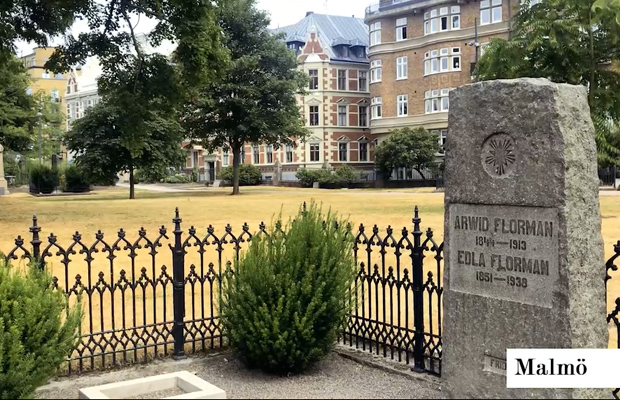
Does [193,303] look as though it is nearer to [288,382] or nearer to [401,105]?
[288,382]

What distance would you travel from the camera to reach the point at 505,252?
529cm

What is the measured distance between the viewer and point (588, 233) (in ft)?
16.7

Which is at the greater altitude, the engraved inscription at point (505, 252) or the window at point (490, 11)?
the window at point (490, 11)

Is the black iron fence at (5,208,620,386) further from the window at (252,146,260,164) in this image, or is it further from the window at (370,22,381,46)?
the window at (252,146,260,164)

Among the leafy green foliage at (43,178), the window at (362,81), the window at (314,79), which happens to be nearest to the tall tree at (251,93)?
the leafy green foliage at (43,178)

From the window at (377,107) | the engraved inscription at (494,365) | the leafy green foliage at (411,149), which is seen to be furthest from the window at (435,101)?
the engraved inscription at (494,365)

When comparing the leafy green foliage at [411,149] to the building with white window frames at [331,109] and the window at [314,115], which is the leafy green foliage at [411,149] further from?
the window at [314,115]

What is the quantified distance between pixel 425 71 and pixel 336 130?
11.6 metres

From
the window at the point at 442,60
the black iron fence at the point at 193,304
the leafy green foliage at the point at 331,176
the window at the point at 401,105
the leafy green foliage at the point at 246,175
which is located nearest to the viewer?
the black iron fence at the point at 193,304

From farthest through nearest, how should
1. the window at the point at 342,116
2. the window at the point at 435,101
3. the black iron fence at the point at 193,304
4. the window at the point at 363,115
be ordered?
the window at the point at 363,115, the window at the point at 342,116, the window at the point at 435,101, the black iron fence at the point at 193,304

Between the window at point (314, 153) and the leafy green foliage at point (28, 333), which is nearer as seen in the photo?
the leafy green foliage at point (28, 333)

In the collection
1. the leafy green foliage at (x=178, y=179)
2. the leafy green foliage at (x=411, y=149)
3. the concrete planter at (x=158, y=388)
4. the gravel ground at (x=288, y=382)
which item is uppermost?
the leafy green foliage at (x=411, y=149)

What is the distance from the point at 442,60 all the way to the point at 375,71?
7870 mm

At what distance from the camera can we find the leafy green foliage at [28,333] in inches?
207
